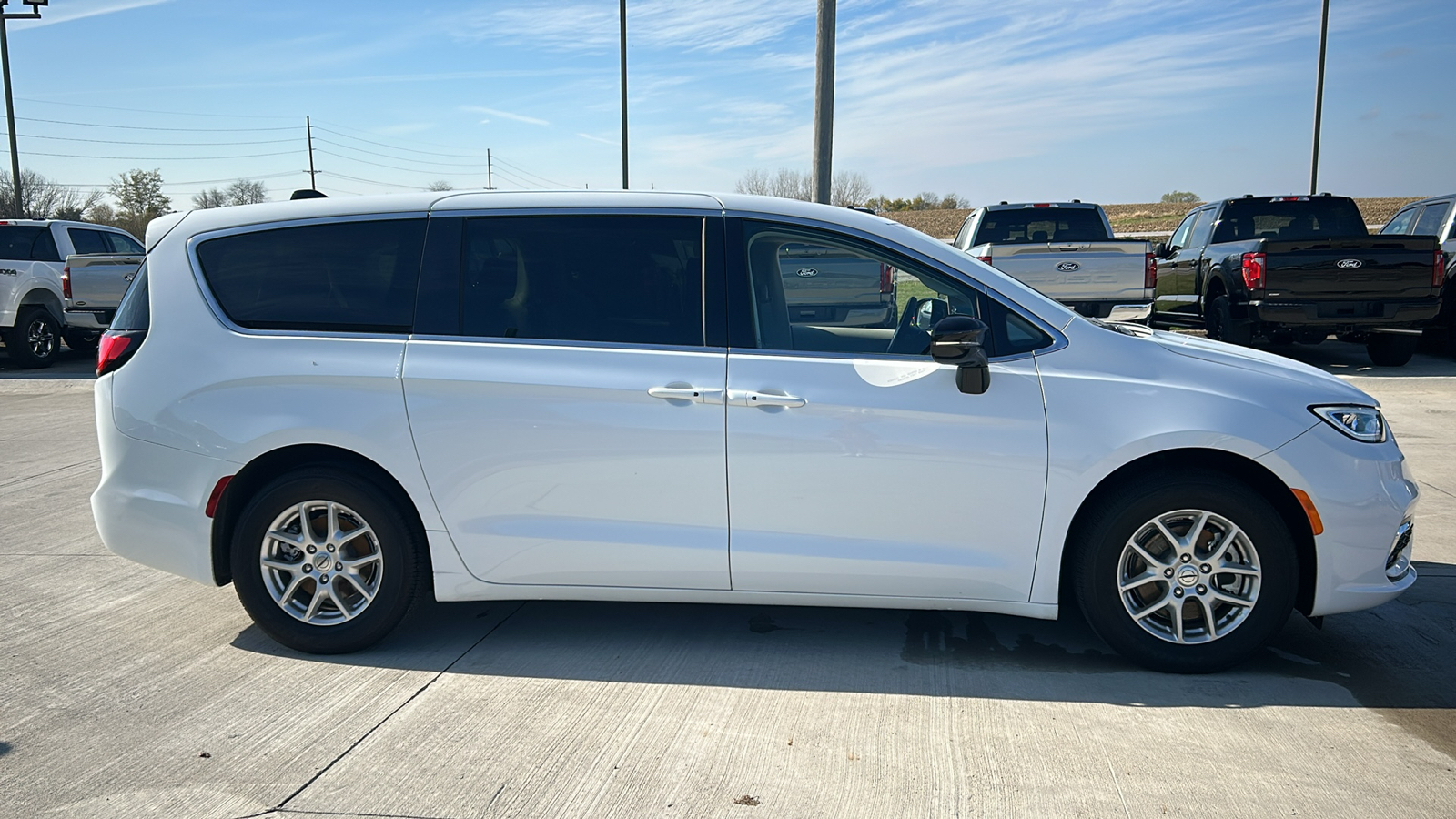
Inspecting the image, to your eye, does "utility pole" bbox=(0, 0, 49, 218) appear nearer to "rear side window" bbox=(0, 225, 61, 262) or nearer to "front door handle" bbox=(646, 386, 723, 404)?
"rear side window" bbox=(0, 225, 61, 262)

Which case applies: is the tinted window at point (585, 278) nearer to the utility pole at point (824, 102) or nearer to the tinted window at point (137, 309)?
the tinted window at point (137, 309)

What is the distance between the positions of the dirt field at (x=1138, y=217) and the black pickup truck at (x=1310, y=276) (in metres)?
30.8

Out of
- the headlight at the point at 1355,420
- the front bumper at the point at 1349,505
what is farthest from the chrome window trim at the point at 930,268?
the headlight at the point at 1355,420

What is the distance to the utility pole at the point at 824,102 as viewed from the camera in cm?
1309

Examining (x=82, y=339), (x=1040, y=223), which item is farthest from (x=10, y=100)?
(x=1040, y=223)

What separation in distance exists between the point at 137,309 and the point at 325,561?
4.36 ft

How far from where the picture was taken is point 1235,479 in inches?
158

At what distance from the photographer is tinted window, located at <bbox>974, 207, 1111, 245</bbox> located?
13641 mm

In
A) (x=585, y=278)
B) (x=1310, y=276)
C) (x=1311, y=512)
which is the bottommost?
(x=1311, y=512)

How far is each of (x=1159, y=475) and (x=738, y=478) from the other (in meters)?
1.57

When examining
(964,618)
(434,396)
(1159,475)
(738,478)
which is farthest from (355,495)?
(1159,475)

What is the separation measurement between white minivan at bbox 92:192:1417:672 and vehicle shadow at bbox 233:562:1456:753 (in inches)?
8.3

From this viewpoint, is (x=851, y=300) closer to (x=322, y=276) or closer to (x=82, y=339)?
(x=322, y=276)

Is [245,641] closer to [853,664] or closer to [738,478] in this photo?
[738,478]
